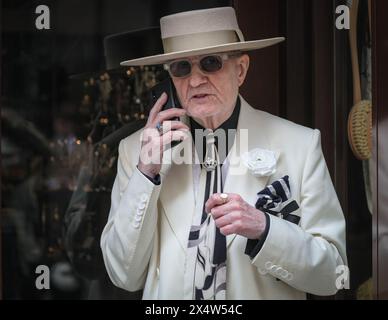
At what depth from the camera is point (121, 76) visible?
3.84 meters

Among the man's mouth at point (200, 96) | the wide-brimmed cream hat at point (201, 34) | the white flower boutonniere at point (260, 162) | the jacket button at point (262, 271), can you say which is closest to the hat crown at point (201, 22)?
the wide-brimmed cream hat at point (201, 34)

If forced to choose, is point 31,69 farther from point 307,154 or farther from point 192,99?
point 307,154

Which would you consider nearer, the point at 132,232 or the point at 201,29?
the point at 132,232

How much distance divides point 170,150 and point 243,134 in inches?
12.0

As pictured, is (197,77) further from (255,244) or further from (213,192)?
(255,244)

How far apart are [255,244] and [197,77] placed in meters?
0.66

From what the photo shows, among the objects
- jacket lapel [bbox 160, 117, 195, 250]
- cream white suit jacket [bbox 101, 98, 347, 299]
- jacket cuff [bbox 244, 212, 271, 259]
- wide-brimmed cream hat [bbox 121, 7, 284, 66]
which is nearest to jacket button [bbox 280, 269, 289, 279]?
cream white suit jacket [bbox 101, 98, 347, 299]

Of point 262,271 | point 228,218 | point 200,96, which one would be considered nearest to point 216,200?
point 228,218

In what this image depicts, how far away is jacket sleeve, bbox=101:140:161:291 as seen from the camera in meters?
2.95

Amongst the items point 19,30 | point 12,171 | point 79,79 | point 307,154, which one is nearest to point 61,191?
point 12,171

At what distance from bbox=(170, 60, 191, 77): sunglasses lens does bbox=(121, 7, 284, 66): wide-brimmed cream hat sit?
3cm

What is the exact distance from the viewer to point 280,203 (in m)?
3.00

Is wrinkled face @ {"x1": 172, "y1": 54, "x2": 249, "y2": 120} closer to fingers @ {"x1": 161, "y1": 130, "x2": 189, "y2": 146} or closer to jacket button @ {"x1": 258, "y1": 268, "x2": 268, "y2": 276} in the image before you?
fingers @ {"x1": 161, "y1": 130, "x2": 189, "y2": 146}

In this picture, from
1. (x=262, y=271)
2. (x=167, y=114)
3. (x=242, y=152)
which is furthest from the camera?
(x=242, y=152)
